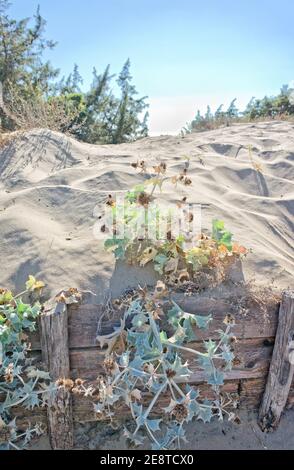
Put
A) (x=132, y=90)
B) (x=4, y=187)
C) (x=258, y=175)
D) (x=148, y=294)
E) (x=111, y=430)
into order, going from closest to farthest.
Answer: (x=148, y=294) → (x=111, y=430) → (x=4, y=187) → (x=258, y=175) → (x=132, y=90)

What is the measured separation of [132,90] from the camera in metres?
10.9

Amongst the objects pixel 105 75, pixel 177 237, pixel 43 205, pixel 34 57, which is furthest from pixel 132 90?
pixel 177 237

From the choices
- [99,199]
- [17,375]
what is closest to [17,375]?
[17,375]

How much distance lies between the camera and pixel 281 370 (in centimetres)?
257

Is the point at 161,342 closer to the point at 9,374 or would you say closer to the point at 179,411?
the point at 179,411

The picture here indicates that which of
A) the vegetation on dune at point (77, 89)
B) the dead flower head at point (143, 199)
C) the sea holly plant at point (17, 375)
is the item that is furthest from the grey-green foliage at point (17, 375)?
the vegetation on dune at point (77, 89)

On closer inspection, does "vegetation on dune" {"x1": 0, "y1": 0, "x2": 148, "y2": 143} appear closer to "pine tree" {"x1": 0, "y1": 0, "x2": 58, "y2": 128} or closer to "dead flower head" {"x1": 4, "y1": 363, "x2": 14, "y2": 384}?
"pine tree" {"x1": 0, "y1": 0, "x2": 58, "y2": 128}

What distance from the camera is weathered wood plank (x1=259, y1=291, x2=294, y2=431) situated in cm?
253

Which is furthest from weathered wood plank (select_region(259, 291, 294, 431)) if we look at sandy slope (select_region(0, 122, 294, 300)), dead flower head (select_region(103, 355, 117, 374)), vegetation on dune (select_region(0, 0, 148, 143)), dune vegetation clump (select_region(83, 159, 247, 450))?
vegetation on dune (select_region(0, 0, 148, 143))

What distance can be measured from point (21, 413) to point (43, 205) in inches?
67.9

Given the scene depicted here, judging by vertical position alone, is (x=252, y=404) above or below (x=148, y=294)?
below

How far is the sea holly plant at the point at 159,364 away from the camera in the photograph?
228 centimetres

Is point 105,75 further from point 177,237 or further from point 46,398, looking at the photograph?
point 46,398

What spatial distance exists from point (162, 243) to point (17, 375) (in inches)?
46.4
